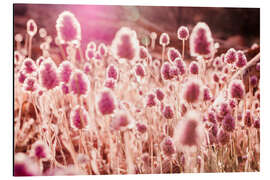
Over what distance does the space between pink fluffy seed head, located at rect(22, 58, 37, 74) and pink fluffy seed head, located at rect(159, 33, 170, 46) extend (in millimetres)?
831

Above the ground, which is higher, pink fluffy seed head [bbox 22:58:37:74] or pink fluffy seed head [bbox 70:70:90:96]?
pink fluffy seed head [bbox 22:58:37:74]

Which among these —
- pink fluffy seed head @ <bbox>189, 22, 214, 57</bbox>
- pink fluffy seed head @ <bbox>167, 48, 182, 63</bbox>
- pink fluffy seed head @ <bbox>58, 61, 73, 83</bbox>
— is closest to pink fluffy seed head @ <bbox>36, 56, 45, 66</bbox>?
pink fluffy seed head @ <bbox>58, 61, 73, 83</bbox>

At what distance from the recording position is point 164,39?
2277mm

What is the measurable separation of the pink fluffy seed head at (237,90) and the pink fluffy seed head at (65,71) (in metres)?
1.04

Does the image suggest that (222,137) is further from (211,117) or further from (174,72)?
(174,72)

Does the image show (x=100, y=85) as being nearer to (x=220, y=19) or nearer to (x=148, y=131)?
(x=148, y=131)

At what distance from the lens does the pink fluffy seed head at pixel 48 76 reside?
1.96 m

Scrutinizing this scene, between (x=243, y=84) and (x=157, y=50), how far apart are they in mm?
632

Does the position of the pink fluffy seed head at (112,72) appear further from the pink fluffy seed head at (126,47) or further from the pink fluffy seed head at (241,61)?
the pink fluffy seed head at (241,61)

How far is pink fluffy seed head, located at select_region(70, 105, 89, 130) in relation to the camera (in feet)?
6.67

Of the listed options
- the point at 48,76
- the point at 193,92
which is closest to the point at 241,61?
the point at 193,92

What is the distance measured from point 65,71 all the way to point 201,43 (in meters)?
0.85

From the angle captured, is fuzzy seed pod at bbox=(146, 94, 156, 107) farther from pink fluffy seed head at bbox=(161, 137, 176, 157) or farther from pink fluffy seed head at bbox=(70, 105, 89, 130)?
pink fluffy seed head at bbox=(70, 105, 89, 130)

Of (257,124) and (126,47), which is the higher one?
(126,47)
